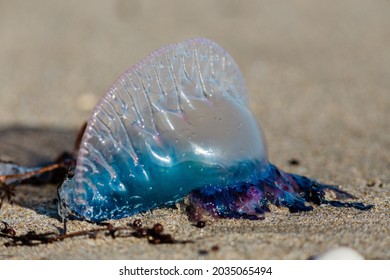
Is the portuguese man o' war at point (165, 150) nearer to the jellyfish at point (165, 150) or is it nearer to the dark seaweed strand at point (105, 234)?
the jellyfish at point (165, 150)

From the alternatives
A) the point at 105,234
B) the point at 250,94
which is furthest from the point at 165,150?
the point at 250,94

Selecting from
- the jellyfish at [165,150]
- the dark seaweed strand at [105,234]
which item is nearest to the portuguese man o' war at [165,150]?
the jellyfish at [165,150]

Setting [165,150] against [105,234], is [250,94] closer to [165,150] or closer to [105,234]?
[165,150]

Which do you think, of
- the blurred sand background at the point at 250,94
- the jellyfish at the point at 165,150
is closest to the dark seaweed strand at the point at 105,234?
the blurred sand background at the point at 250,94

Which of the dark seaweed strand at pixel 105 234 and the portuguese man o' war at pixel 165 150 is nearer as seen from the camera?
the dark seaweed strand at pixel 105 234

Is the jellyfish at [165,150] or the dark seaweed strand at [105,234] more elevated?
the jellyfish at [165,150]
